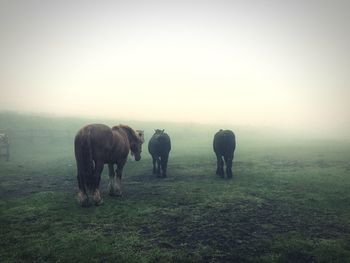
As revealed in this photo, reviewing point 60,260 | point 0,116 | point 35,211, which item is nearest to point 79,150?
point 35,211

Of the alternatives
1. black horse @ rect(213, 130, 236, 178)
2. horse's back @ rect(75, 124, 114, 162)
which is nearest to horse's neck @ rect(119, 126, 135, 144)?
horse's back @ rect(75, 124, 114, 162)

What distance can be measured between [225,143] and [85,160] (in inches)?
325

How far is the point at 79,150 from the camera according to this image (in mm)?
10539

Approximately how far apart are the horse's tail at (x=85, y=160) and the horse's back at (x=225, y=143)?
803 centimetres

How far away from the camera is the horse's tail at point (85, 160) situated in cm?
1044

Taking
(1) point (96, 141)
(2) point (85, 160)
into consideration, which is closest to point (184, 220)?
(2) point (85, 160)

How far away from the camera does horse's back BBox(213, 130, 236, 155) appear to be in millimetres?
15961

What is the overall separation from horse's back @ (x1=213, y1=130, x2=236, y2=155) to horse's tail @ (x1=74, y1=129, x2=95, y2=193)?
26.4ft

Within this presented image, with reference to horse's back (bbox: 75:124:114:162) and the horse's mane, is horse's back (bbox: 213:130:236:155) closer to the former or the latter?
the horse's mane

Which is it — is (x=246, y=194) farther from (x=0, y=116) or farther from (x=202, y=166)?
(x=0, y=116)

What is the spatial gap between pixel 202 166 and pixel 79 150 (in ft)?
40.9

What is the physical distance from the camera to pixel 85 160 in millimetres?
10477

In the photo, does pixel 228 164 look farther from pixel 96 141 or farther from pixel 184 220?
pixel 96 141

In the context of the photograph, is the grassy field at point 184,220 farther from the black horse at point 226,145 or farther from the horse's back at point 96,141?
the horse's back at point 96,141
